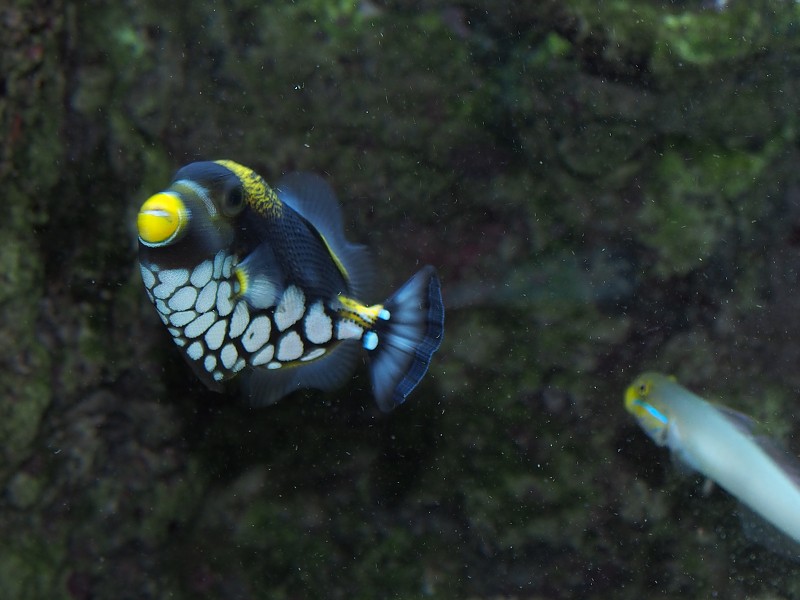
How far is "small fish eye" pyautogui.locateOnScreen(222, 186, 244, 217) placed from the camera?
1.96 meters

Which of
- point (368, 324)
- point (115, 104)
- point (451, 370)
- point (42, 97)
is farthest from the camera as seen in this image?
→ point (451, 370)

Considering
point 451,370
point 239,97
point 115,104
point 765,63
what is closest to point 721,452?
point 451,370

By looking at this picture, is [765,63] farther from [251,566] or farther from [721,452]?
[251,566]

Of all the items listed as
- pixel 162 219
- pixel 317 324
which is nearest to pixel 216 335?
pixel 317 324

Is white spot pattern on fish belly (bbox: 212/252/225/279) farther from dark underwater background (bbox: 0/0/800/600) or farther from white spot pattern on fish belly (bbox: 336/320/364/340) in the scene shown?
dark underwater background (bbox: 0/0/800/600)

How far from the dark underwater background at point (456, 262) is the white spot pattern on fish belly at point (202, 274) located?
1293mm

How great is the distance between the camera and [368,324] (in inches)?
89.6

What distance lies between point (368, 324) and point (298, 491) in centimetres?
164

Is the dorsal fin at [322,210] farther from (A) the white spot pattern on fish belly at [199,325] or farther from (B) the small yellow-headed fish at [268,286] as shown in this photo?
(A) the white spot pattern on fish belly at [199,325]

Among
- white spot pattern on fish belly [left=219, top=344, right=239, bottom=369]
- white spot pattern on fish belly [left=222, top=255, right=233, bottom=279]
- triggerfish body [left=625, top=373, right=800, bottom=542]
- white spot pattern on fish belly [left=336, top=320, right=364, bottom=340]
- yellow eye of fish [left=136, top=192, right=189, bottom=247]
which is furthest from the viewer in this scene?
triggerfish body [left=625, top=373, right=800, bottom=542]

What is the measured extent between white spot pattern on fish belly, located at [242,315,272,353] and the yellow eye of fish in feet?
1.42

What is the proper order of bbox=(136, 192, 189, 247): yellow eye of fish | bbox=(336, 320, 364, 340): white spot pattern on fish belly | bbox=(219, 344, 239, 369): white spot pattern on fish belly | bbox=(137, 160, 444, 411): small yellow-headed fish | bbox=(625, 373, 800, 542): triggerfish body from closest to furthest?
bbox=(136, 192, 189, 247): yellow eye of fish
bbox=(137, 160, 444, 411): small yellow-headed fish
bbox=(219, 344, 239, 369): white spot pattern on fish belly
bbox=(336, 320, 364, 340): white spot pattern on fish belly
bbox=(625, 373, 800, 542): triggerfish body

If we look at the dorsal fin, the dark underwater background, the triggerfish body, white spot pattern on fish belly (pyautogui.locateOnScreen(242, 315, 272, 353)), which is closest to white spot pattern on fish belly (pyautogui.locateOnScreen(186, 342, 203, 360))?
white spot pattern on fish belly (pyautogui.locateOnScreen(242, 315, 272, 353))

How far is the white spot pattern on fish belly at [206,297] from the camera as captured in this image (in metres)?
1.99
